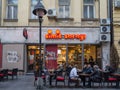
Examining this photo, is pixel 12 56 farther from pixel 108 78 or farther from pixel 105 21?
pixel 108 78

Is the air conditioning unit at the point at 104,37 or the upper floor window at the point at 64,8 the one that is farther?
the upper floor window at the point at 64,8

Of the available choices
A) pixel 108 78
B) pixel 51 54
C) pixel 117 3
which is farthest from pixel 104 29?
pixel 108 78

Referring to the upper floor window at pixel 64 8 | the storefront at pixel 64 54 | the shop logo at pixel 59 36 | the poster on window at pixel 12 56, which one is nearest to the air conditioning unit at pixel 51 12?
the upper floor window at pixel 64 8

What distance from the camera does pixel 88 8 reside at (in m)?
30.7

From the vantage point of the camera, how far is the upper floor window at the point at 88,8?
30539 millimetres

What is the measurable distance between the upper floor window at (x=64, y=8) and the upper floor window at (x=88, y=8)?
1.34 m

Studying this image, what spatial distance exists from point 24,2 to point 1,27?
2.77m

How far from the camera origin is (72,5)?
30.4 metres

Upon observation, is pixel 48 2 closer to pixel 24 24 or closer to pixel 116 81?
pixel 24 24

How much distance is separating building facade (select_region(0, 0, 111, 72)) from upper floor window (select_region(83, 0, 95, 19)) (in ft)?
0.30

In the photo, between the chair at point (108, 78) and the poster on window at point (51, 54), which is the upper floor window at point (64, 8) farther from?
the chair at point (108, 78)

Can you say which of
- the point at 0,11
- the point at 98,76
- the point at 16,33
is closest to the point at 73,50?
the point at 16,33

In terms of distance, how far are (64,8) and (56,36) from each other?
256cm

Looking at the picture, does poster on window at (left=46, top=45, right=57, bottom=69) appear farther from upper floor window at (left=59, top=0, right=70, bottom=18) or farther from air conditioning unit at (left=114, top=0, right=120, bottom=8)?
air conditioning unit at (left=114, top=0, right=120, bottom=8)
